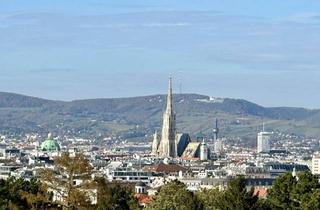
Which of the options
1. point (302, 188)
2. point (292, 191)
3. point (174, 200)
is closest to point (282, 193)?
point (292, 191)

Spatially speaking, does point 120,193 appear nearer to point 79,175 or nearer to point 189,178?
point 79,175

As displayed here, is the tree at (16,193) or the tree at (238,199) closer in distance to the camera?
the tree at (16,193)

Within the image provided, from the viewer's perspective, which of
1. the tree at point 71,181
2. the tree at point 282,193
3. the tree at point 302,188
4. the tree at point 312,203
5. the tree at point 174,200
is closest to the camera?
the tree at point 71,181

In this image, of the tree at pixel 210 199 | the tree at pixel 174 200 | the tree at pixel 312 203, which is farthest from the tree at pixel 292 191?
the tree at pixel 174 200

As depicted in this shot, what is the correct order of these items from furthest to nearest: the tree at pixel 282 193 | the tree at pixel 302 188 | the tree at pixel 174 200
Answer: the tree at pixel 282 193 → the tree at pixel 302 188 → the tree at pixel 174 200

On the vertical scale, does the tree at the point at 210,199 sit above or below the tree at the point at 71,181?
below

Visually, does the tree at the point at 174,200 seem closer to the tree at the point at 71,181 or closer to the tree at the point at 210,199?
the tree at the point at 210,199

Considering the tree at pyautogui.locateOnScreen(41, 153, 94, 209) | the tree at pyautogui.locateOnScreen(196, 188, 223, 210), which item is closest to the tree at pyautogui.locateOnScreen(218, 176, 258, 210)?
the tree at pyautogui.locateOnScreen(196, 188, 223, 210)

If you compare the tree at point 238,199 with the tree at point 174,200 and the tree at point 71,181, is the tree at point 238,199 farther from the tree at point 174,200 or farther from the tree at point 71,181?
the tree at point 71,181

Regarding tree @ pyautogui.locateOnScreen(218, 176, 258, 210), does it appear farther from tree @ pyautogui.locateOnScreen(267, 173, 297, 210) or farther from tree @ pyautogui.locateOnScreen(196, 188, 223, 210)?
tree @ pyautogui.locateOnScreen(267, 173, 297, 210)
